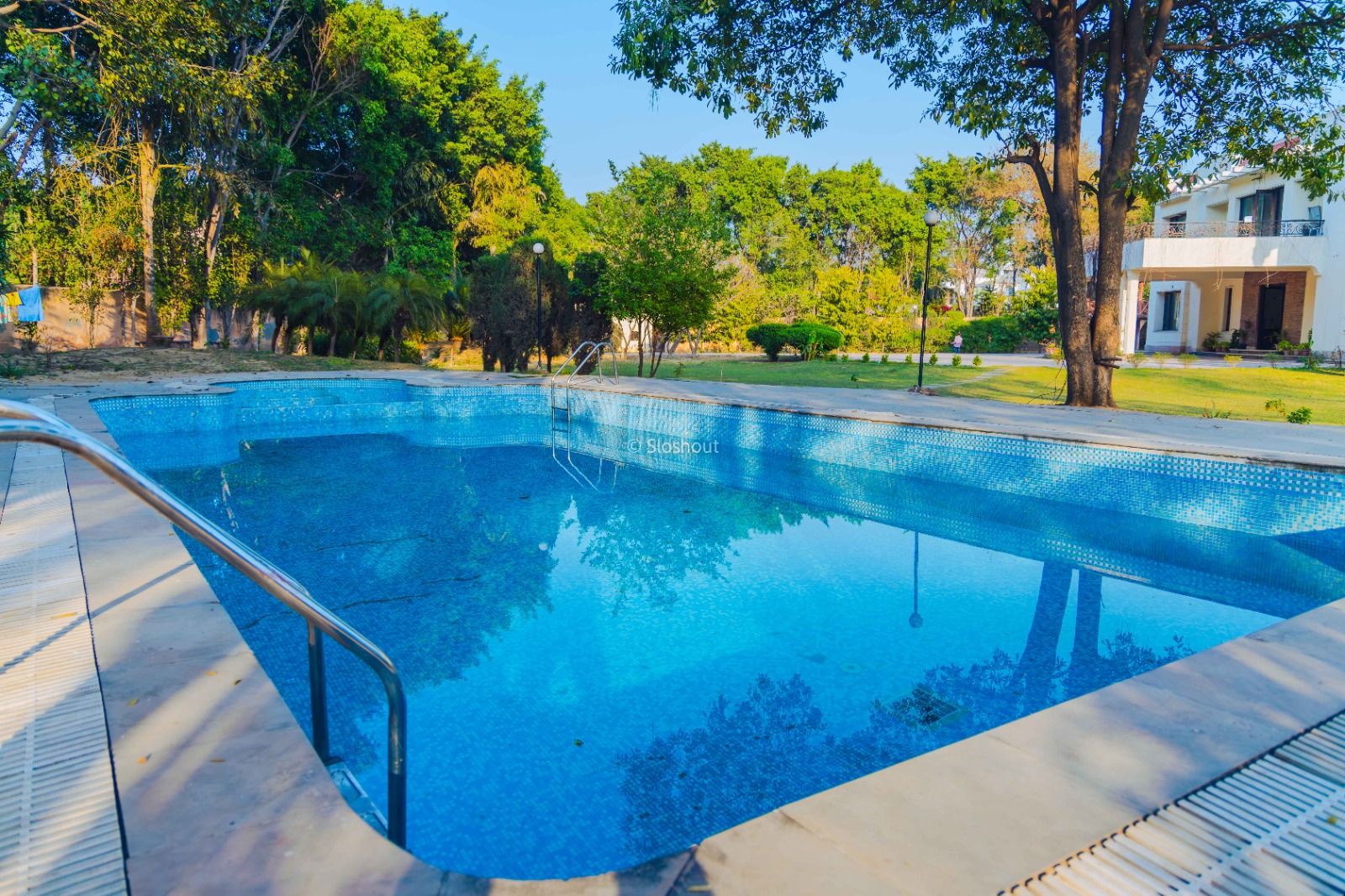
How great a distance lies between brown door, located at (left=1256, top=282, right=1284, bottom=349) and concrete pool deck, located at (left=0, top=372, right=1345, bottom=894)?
77.5 feet

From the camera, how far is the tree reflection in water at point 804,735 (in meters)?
2.78

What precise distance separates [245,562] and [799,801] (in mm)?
1521

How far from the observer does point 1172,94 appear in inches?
467

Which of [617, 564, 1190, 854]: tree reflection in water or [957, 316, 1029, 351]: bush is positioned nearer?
[617, 564, 1190, 854]: tree reflection in water

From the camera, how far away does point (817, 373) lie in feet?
59.5

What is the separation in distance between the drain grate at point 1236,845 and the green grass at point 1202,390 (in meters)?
9.58

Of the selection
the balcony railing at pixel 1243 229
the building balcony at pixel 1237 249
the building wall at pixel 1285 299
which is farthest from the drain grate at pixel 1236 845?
the building wall at pixel 1285 299

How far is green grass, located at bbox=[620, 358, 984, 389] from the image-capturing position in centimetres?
1573

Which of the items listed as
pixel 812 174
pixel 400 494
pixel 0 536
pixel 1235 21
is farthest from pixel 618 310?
pixel 812 174

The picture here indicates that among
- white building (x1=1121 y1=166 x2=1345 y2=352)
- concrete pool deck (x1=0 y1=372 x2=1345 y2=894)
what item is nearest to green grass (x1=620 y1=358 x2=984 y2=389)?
white building (x1=1121 y1=166 x2=1345 y2=352)

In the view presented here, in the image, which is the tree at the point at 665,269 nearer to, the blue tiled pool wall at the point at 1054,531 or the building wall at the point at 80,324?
the blue tiled pool wall at the point at 1054,531

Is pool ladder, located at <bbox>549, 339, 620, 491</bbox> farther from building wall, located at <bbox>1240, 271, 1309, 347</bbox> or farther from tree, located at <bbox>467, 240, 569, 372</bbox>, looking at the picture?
building wall, located at <bbox>1240, 271, 1309, 347</bbox>

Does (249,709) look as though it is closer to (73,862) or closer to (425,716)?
(73,862)

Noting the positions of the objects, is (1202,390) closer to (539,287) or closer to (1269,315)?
(539,287)
